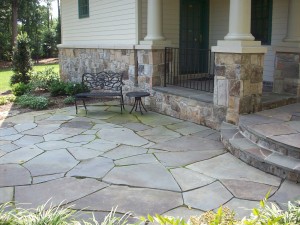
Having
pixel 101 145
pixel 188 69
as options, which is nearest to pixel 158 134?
pixel 101 145

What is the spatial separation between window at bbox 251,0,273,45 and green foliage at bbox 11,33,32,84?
6780mm

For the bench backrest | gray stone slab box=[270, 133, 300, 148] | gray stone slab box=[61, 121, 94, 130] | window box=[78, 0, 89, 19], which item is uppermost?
window box=[78, 0, 89, 19]

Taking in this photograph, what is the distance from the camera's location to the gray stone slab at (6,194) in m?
2.95

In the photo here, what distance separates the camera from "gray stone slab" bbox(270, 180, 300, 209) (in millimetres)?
2875

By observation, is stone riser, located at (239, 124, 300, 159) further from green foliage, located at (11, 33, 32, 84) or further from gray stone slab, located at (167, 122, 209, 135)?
green foliage, located at (11, 33, 32, 84)

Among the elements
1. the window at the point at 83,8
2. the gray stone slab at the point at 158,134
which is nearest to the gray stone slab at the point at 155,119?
the gray stone slab at the point at 158,134

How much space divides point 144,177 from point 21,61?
812cm

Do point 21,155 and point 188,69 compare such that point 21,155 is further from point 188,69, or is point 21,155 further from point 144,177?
point 188,69

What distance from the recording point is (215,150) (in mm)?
4254

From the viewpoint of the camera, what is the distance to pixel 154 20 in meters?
6.32

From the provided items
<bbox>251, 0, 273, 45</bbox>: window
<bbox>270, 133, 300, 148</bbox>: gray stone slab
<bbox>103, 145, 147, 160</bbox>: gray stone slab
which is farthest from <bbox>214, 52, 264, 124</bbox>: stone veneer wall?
<bbox>251, 0, 273, 45</bbox>: window

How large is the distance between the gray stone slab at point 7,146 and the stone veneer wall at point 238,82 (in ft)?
9.81

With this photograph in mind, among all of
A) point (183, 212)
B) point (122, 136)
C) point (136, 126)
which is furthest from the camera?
point (136, 126)

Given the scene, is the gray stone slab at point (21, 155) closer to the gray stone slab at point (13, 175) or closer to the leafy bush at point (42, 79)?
the gray stone slab at point (13, 175)
